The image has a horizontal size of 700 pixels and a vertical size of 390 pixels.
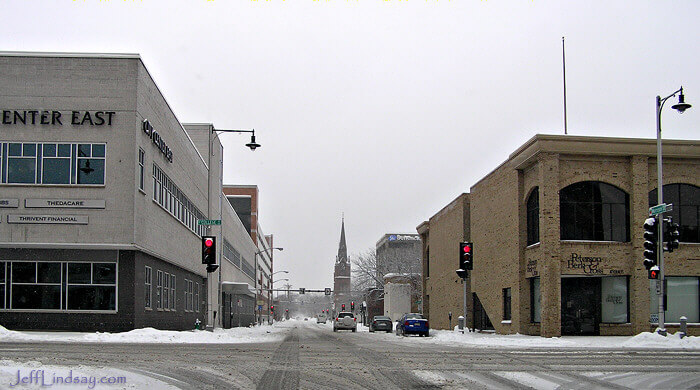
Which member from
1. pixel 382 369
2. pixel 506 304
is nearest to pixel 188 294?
pixel 506 304

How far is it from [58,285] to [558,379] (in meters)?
23.8

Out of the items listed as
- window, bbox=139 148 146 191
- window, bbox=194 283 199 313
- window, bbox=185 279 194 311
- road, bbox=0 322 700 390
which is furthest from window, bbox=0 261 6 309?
window, bbox=194 283 199 313

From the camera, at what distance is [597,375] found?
15219mm

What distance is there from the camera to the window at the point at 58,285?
30781 mm

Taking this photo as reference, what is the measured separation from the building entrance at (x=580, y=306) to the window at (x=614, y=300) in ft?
0.96

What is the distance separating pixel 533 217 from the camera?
37344 mm

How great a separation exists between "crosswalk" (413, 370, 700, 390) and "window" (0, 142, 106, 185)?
20696 mm

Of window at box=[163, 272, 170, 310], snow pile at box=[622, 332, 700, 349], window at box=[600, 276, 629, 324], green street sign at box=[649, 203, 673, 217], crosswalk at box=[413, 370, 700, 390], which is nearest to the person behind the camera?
crosswalk at box=[413, 370, 700, 390]

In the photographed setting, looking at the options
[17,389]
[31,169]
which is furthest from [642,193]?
[17,389]

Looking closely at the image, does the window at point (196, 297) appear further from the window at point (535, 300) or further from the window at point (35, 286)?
the window at point (535, 300)

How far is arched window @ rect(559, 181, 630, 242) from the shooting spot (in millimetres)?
35531

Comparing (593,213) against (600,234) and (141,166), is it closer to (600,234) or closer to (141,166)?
(600,234)

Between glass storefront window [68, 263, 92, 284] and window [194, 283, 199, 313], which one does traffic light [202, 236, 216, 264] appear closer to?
glass storefront window [68, 263, 92, 284]

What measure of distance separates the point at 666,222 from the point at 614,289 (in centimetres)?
834
